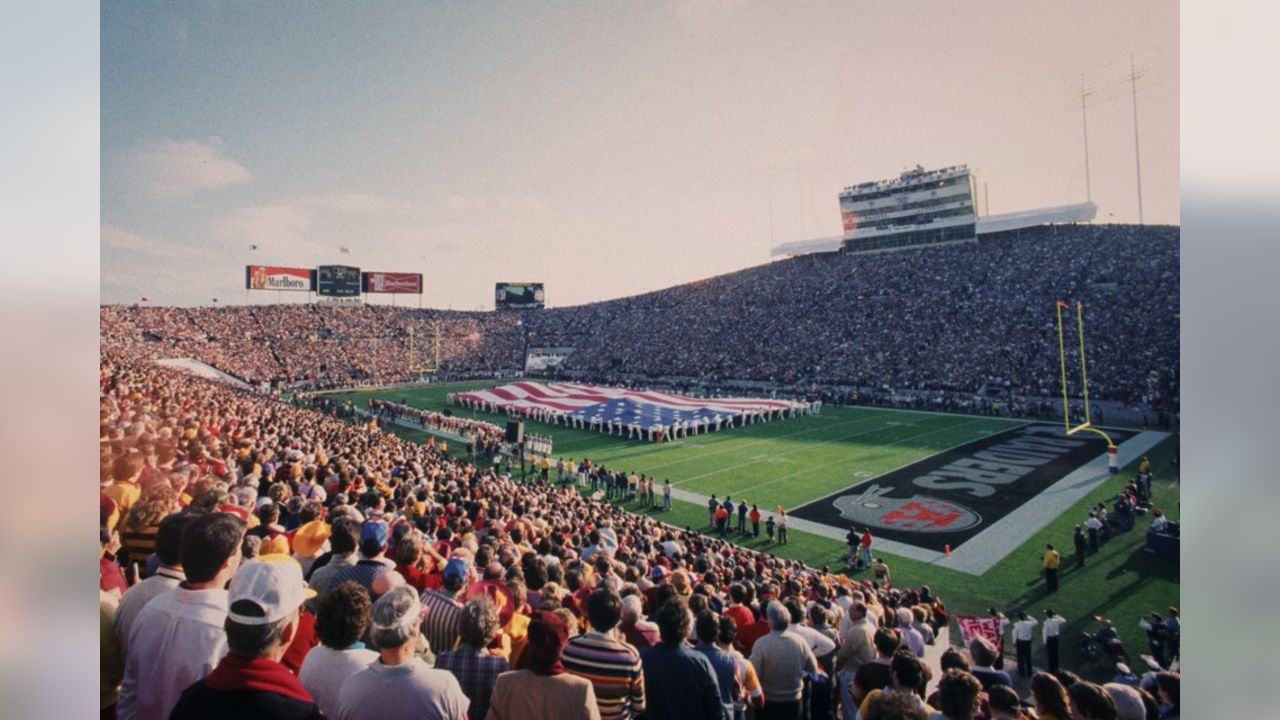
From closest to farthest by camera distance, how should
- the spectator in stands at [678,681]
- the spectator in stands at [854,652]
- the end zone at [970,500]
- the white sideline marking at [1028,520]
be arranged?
1. the spectator in stands at [678,681]
2. the spectator in stands at [854,652]
3. the white sideline marking at [1028,520]
4. the end zone at [970,500]

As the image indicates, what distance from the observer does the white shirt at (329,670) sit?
2170 millimetres

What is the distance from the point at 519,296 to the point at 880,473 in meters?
50.4

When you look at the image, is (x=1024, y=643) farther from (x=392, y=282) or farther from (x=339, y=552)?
(x=392, y=282)

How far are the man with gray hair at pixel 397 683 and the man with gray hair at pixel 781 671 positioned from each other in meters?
2.12

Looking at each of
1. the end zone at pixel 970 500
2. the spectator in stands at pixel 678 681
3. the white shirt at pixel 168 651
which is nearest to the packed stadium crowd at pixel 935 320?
the end zone at pixel 970 500

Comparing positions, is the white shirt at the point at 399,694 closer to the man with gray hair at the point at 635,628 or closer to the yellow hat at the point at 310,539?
the man with gray hair at the point at 635,628

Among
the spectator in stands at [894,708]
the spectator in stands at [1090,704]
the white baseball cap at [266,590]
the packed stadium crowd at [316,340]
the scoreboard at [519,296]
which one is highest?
the scoreboard at [519,296]

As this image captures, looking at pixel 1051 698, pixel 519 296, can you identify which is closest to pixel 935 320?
pixel 1051 698

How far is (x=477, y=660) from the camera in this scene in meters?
2.58

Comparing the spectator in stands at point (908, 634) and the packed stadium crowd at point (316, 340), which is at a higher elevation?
the packed stadium crowd at point (316, 340)

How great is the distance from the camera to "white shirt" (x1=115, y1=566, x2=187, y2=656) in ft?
8.33

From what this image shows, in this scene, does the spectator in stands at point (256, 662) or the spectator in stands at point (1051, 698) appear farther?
the spectator in stands at point (1051, 698)

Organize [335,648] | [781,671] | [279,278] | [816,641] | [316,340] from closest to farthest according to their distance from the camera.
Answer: [335,648], [781,671], [816,641], [316,340], [279,278]
